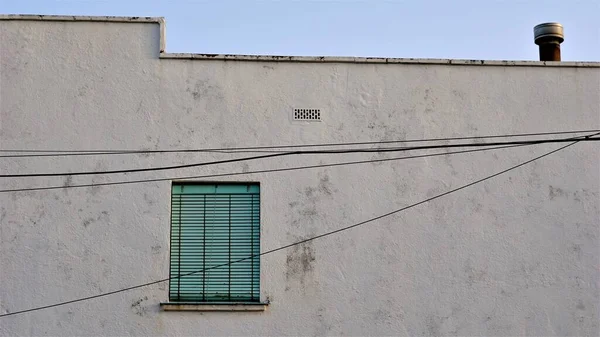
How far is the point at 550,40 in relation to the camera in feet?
56.0

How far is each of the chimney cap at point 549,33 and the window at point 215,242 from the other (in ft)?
20.2

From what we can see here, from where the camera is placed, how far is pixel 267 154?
49.7 feet

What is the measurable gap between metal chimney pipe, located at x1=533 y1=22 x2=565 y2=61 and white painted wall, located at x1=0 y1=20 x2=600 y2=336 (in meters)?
1.42

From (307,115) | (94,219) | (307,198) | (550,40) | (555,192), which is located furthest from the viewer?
(550,40)

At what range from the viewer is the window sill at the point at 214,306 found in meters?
14.5

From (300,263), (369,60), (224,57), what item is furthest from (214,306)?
(369,60)

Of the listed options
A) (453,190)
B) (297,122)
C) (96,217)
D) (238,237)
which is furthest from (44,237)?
(453,190)

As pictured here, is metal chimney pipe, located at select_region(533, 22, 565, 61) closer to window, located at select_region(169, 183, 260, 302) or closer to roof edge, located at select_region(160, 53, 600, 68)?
roof edge, located at select_region(160, 53, 600, 68)

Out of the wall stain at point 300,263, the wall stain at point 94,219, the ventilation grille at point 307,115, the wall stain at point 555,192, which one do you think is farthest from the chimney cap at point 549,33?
the wall stain at point 94,219

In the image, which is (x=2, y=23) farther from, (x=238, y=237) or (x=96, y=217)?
(x=238, y=237)

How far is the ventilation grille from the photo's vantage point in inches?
603

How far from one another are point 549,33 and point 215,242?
289 inches

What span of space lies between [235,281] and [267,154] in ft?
6.95

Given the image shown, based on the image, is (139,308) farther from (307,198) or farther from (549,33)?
(549,33)
